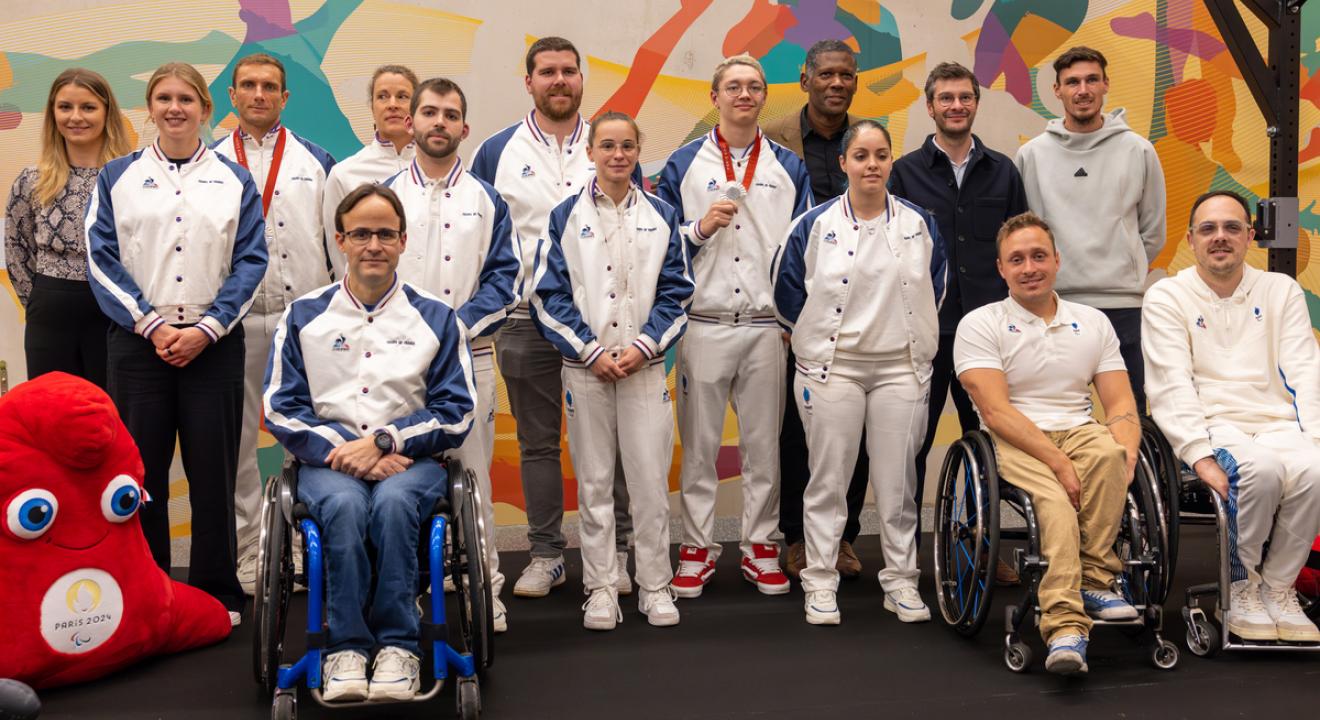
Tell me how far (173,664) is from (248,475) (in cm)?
86

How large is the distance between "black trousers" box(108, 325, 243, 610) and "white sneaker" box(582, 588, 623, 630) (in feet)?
3.45

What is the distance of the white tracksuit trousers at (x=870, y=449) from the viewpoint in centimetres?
335

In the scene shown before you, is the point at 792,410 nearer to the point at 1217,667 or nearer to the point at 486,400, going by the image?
the point at 486,400

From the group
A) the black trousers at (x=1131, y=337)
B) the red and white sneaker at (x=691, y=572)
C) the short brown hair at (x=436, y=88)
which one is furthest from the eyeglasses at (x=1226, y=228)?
the short brown hair at (x=436, y=88)

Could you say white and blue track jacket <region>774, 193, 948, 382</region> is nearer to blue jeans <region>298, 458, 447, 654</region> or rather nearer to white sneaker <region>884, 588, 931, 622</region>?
white sneaker <region>884, 588, 931, 622</region>

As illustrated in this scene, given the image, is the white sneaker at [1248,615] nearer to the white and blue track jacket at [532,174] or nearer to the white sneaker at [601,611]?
the white sneaker at [601,611]

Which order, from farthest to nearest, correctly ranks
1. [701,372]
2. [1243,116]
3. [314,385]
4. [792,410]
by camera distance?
[1243,116], [792,410], [701,372], [314,385]

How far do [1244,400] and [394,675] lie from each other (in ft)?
A: 8.21

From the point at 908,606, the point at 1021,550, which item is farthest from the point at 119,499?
the point at 1021,550

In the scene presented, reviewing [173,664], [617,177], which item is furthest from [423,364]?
[173,664]

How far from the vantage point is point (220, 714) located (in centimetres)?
258

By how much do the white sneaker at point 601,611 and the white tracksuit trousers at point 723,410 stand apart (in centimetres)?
42

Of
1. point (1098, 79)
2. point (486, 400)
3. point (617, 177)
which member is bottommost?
point (486, 400)

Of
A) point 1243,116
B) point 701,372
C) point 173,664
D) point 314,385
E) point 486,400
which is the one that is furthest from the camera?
point 1243,116
